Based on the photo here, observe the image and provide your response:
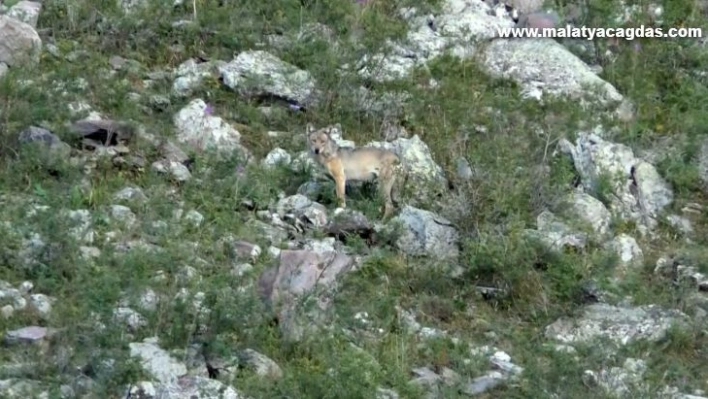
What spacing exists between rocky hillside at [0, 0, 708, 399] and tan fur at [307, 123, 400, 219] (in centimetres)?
14

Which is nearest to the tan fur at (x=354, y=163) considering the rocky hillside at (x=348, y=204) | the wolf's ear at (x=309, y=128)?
the rocky hillside at (x=348, y=204)

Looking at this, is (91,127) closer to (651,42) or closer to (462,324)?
(462,324)

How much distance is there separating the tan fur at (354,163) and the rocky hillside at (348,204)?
135 mm

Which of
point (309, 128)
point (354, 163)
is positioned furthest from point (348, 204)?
point (309, 128)

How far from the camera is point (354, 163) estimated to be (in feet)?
44.7

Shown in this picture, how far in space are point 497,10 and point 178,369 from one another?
27.9ft

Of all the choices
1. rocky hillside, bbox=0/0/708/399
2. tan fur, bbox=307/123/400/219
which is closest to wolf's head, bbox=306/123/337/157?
tan fur, bbox=307/123/400/219

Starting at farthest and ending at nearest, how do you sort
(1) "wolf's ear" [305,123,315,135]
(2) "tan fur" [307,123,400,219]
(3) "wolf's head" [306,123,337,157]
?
1. (1) "wolf's ear" [305,123,315,135]
2. (3) "wolf's head" [306,123,337,157]
3. (2) "tan fur" [307,123,400,219]

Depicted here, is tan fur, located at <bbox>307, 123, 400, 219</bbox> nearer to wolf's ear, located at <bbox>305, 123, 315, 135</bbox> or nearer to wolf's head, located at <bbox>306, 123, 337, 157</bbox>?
wolf's head, located at <bbox>306, 123, 337, 157</bbox>

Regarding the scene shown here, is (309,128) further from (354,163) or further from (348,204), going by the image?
(348,204)

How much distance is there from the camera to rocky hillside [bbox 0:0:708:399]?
32.9ft

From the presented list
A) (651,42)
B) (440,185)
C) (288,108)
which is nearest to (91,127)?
(288,108)

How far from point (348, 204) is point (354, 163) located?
1.47 ft

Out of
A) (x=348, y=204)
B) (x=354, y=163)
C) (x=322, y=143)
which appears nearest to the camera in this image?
(x=348, y=204)
